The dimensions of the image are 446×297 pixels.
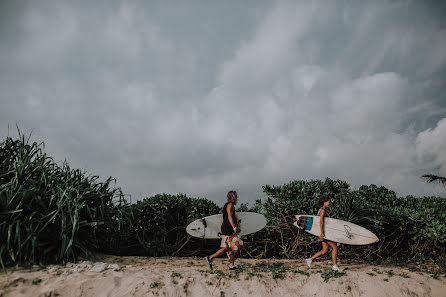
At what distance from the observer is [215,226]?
6.33 meters

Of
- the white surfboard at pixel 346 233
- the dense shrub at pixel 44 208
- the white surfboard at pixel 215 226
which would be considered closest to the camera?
the dense shrub at pixel 44 208

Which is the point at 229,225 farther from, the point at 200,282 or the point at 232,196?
the point at 200,282

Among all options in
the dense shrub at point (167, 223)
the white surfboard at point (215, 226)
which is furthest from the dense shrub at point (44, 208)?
the white surfboard at point (215, 226)

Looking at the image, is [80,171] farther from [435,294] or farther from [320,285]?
[435,294]

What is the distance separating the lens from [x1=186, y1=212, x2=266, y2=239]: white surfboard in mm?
6227

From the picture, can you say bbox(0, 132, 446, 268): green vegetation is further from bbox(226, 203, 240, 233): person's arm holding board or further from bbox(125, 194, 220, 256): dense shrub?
bbox(226, 203, 240, 233): person's arm holding board

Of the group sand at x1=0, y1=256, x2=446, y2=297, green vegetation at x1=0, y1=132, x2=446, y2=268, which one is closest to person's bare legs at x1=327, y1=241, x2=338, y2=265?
sand at x1=0, y1=256, x2=446, y2=297

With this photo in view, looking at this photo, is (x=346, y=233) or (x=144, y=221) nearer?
(x=346, y=233)

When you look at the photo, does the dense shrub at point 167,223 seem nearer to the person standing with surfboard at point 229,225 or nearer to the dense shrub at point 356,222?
the dense shrub at point 356,222

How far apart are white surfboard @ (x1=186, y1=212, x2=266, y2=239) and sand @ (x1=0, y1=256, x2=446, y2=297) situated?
4.37 feet

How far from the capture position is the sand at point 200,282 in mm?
4113

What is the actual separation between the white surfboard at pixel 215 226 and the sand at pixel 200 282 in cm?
133

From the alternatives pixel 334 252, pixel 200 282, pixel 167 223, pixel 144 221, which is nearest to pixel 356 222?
pixel 334 252

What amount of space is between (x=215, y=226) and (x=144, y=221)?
1.99m
